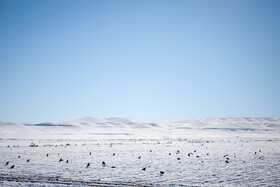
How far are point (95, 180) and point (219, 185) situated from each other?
605cm

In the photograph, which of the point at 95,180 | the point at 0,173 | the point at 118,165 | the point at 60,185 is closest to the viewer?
the point at 60,185

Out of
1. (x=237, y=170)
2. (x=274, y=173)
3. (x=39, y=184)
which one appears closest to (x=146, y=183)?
(x=39, y=184)

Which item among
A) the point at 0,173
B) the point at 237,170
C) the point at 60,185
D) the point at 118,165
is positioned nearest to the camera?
the point at 60,185

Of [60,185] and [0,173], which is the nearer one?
[60,185]

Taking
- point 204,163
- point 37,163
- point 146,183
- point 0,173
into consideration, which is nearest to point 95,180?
point 146,183

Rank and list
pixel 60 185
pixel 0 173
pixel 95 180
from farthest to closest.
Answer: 1. pixel 0 173
2. pixel 95 180
3. pixel 60 185

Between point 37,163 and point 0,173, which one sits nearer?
point 0,173

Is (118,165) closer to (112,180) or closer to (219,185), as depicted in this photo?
(112,180)

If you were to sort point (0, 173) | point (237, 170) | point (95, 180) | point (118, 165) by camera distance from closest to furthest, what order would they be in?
1. point (95, 180)
2. point (0, 173)
3. point (237, 170)
4. point (118, 165)

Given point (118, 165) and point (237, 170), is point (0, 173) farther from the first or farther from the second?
point (237, 170)

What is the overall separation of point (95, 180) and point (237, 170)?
8.53 m

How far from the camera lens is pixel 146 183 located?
11820 millimetres

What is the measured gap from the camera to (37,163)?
56.4ft

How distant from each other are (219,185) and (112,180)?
523 cm
